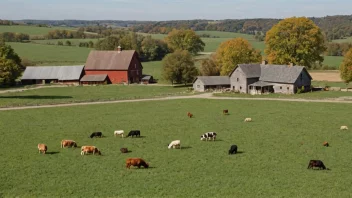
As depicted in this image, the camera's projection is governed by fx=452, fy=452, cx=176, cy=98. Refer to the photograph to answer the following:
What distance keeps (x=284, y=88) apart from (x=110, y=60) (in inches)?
1463

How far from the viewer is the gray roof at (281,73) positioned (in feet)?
215

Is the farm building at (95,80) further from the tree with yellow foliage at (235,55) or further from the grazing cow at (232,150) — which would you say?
the grazing cow at (232,150)

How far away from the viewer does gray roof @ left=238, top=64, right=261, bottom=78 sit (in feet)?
225

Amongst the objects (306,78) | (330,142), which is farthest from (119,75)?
(330,142)

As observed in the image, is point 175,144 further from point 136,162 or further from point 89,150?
point 89,150

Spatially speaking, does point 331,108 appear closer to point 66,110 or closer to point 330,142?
point 330,142

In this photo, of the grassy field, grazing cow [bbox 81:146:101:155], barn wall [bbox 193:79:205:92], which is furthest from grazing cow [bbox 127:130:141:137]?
barn wall [bbox 193:79:205:92]

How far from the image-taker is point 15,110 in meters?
51.9

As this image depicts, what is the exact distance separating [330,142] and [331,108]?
17996 mm

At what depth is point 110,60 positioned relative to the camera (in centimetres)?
8906

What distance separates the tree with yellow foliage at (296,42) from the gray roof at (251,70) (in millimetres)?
8281

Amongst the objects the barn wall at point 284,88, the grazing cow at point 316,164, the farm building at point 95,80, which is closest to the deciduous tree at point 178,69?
the farm building at point 95,80

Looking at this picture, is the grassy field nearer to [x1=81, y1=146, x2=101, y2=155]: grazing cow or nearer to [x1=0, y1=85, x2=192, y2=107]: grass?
[x1=81, y1=146, x2=101, y2=155]: grazing cow

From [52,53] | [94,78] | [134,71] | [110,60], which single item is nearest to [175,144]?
[94,78]
